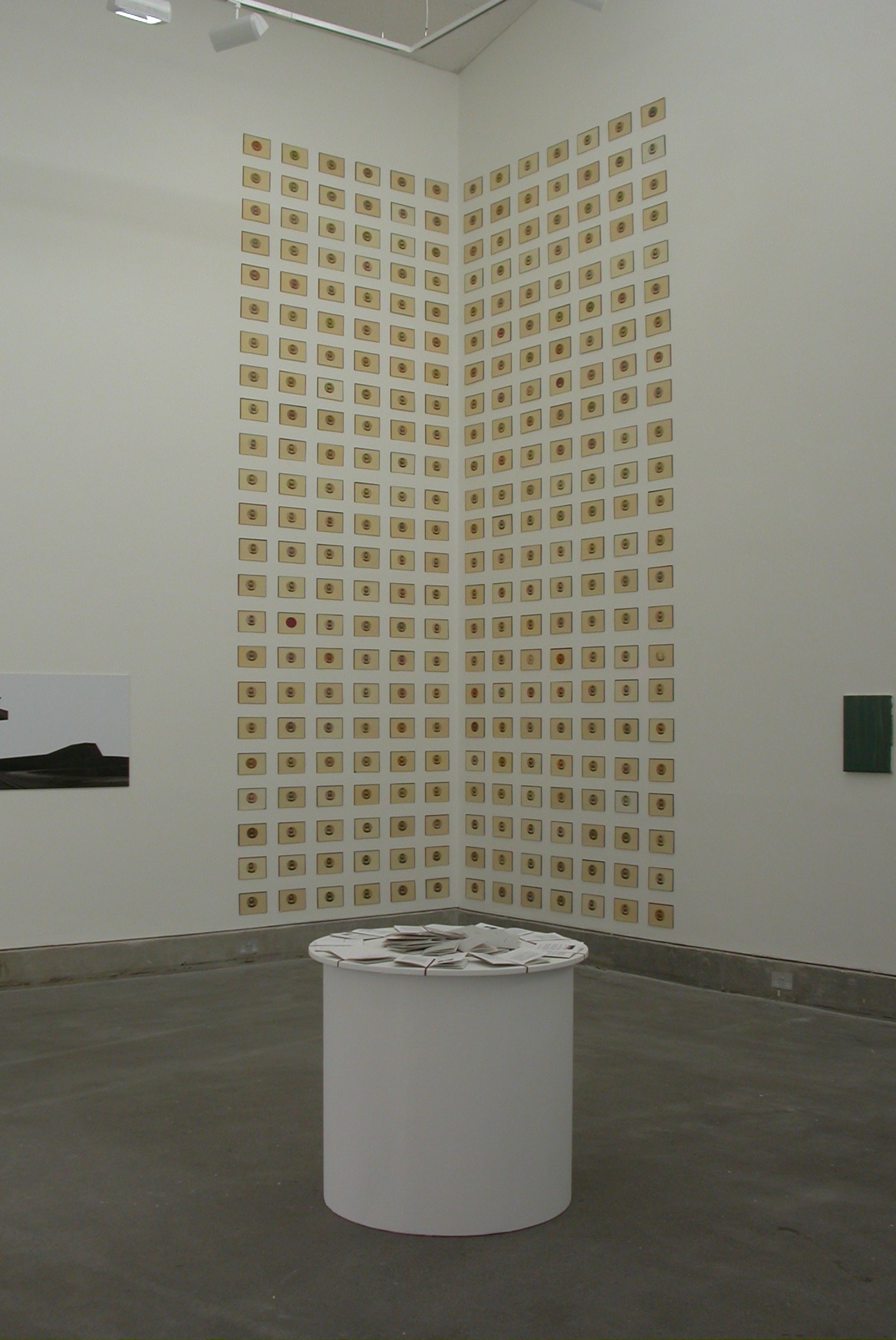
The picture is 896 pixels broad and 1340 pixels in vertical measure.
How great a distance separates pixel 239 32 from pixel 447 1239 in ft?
23.1

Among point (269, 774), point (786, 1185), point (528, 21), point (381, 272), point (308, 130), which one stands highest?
point (528, 21)

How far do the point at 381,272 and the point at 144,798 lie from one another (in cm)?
480

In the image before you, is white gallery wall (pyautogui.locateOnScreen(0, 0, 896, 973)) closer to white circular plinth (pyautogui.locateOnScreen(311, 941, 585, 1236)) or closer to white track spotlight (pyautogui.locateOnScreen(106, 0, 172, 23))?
white track spotlight (pyautogui.locateOnScreen(106, 0, 172, 23))

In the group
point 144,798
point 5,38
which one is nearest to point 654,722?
point 144,798

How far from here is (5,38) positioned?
8953 mm

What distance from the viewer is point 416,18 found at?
1027cm

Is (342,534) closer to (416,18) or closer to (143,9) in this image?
(143,9)

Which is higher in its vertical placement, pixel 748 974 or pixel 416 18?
pixel 416 18

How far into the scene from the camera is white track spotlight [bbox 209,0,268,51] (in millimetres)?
7828

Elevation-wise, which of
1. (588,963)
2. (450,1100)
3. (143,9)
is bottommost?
(588,963)

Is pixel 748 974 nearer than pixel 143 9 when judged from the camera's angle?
No

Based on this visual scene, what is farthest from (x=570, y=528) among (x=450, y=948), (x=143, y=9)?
(x=450, y=948)

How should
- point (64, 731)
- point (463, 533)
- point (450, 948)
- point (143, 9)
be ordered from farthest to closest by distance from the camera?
point (463, 533)
point (64, 731)
point (143, 9)
point (450, 948)

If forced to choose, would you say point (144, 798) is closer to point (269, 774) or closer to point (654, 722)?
point (269, 774)
